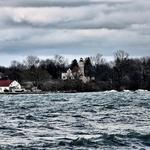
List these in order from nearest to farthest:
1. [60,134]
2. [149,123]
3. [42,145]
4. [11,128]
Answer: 1. [42,145]
2. [60,134]
3. [11,128]
4. [149,123]

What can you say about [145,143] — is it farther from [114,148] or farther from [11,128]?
[11,128]

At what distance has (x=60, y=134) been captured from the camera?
34781 millimetres

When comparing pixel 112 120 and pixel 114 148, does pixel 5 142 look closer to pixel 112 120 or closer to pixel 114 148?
pixel 114 148

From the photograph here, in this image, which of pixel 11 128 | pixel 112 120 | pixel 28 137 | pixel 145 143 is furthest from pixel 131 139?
pixel 112 120

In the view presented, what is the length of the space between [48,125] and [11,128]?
3185 millimetres

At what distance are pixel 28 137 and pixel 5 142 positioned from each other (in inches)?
86.8

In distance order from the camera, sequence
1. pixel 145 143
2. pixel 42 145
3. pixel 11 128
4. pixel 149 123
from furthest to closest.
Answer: pixel 149 123 → pixel 11 128 → pixel 145 143 → pixel 42 145

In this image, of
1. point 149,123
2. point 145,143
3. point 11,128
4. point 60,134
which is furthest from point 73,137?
point 149,123

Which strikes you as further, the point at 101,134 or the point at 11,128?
the point at 11,128

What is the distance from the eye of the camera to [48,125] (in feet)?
133

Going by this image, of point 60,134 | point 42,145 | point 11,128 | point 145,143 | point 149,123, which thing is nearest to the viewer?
point 42,145

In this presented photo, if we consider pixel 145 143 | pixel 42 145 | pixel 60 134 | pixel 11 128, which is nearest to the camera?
pixel 42 145

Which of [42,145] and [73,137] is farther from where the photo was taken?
[73,137]

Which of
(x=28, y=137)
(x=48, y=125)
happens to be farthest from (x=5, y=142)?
(x=48, y=125)
